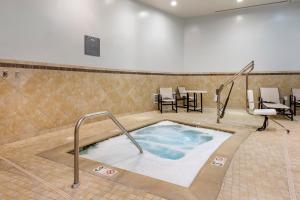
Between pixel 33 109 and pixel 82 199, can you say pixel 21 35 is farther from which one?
pixel 82 199

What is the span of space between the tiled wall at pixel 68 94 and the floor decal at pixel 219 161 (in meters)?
3.23

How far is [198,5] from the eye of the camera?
6.93 meters

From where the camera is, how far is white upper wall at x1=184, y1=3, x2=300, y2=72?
6.77 metres

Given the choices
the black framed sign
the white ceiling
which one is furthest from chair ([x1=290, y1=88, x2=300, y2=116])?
the black framed sign

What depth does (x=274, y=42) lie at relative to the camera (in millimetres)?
6961

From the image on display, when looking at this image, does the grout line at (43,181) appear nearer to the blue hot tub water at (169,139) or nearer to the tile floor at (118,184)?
the tile floor at (118,184)

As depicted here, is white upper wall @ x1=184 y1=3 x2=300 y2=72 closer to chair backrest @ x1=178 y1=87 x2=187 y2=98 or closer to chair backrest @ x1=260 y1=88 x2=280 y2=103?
chair backrest @ x1=260 y1=88 x2=280 y2=103

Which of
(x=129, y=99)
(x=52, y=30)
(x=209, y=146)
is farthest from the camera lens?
(x=129, y=99)

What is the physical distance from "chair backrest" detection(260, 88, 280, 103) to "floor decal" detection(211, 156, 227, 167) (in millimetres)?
4760

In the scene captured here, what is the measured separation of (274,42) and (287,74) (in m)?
1.14

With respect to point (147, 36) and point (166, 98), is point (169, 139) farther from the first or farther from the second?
point (147, 36)

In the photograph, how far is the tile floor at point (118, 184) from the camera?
Result: 1979 millimetres

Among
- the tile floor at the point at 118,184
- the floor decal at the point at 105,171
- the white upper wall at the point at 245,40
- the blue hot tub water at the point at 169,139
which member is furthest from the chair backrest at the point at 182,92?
the floor decal at the point at 105,171

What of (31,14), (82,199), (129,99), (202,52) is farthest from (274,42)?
(82,199)
